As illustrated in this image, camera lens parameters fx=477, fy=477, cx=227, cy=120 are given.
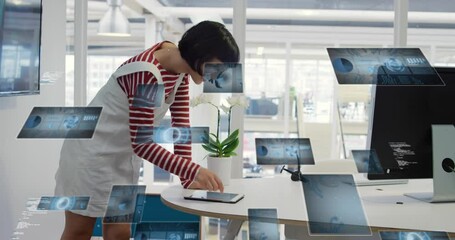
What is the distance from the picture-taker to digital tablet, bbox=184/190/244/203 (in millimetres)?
1365

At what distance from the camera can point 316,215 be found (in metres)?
1.13

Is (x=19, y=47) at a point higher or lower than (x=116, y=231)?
higher

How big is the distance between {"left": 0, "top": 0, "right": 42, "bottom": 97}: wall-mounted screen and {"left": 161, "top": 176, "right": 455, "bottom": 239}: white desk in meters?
0.79
